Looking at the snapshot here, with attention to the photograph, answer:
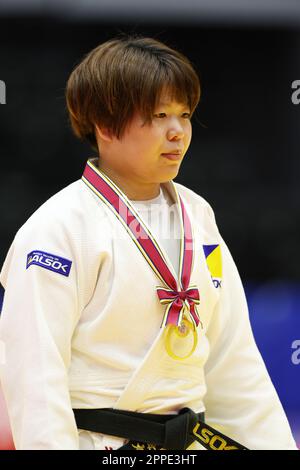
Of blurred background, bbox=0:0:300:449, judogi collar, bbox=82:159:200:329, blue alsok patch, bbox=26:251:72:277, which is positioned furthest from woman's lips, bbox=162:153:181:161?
blurred background, bbox=0:0:300:449

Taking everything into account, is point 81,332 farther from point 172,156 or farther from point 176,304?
point 172,156

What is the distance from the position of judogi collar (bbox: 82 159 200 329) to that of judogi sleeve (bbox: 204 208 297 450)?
0.26 metres

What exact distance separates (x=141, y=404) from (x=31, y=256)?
1.71ft

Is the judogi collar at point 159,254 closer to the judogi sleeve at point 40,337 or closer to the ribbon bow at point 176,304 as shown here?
the ribbon bow at point 176,304

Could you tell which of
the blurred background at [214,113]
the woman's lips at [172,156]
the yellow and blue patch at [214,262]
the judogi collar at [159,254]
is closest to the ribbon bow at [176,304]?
the judogi collar at [159,254]

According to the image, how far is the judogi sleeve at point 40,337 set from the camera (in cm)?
238

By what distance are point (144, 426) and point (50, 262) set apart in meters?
0.53

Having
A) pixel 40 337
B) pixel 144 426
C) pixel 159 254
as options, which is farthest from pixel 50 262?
pixel 144 426

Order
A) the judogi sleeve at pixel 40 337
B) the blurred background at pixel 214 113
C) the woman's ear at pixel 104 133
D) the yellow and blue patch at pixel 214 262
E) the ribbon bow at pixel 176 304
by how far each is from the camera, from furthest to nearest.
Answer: the blurred background at pixel 214 113 → the yellow and blue patch at pixel 214 262 → the woman's ear at pixel 104 133 → the ribbon bow at pixel 176 304 → the judogi sleeve at pixel 40 337

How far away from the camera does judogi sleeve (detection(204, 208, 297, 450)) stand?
111 inches

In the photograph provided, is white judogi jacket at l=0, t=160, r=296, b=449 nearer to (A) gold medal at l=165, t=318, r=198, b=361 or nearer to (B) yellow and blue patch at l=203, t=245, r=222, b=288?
(A) gold medal at l=165, t=318, r=198, b=361

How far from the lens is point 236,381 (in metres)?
2.87

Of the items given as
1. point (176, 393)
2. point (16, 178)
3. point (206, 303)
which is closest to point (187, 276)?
point (206, 303)

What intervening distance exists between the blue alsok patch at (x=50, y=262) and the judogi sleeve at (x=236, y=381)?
598 millimetres
